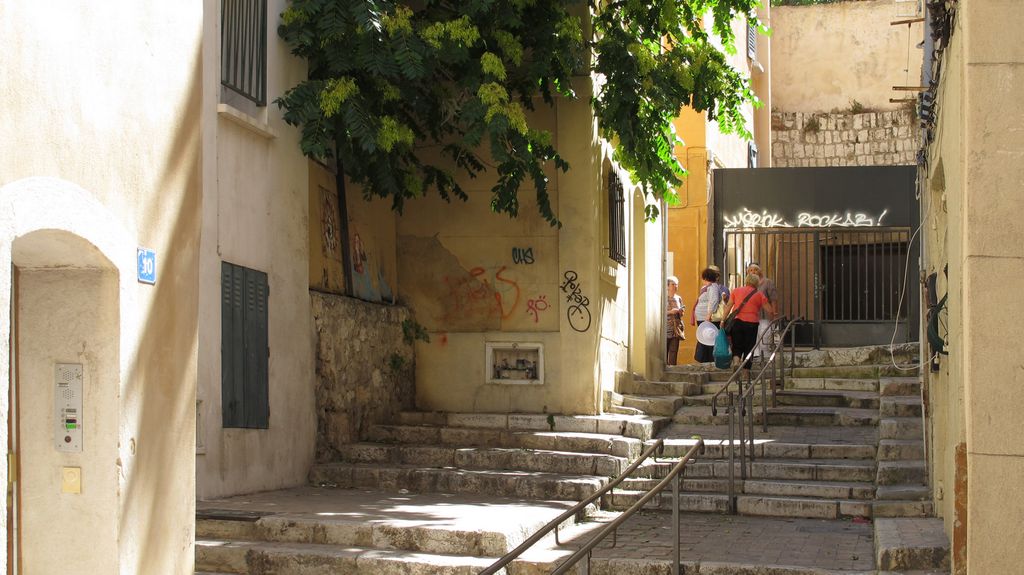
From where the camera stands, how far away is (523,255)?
49.4 ft

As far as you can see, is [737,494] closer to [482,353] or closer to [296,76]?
[482,353]

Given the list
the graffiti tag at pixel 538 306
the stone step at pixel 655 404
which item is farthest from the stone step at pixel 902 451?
the graffiti tag at pixel 538 306

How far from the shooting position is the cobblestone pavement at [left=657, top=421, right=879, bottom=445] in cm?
1337

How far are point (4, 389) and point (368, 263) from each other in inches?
346

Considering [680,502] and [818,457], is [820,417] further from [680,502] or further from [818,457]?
[680,502]

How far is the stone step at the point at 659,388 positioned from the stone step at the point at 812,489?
4104 millimetres

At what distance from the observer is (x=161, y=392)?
7234 mm

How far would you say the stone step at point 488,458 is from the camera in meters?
12.5

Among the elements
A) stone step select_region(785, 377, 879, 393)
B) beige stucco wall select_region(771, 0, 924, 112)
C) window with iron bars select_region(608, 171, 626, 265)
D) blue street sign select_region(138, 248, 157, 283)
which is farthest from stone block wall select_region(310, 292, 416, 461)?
beige stucco wall select_region(771, 0, 924, 112)

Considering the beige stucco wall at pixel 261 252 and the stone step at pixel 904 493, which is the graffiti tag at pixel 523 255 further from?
the stone step at pixel 904 493

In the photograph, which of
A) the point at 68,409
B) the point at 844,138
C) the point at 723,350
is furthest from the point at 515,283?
the point at 844,138

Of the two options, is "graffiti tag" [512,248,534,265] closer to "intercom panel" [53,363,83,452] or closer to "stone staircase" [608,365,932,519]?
"stone staircase" [608,365,932,519]

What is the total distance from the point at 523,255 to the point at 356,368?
2.56m

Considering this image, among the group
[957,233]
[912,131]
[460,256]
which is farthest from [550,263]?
[912,131]
